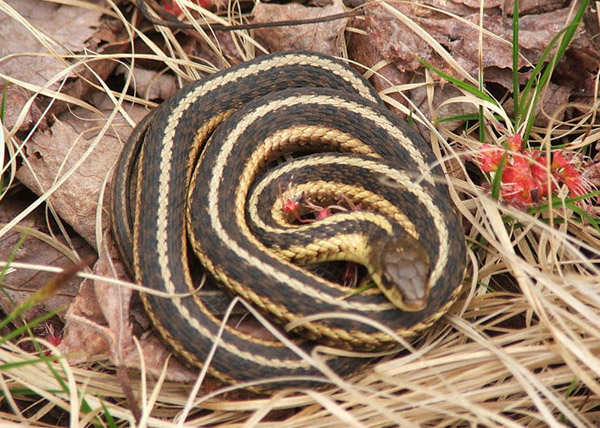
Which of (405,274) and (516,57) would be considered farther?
(516,57)

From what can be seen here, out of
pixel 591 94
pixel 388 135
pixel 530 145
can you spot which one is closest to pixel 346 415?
pixel 388 135

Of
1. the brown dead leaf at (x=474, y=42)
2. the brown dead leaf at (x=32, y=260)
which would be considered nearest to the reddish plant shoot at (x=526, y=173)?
the brown dead leaf at (x=474, y=42)

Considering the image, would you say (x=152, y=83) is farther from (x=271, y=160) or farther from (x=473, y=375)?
(x=473, y=375)

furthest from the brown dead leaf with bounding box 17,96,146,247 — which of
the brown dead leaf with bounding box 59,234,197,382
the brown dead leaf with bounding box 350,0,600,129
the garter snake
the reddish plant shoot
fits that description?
the reddish plant shoot

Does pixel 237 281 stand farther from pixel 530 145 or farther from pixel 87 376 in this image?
pixel 530 145

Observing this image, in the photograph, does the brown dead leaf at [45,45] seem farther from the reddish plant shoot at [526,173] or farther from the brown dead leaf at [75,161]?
the reddish plant shoot at [526,173]

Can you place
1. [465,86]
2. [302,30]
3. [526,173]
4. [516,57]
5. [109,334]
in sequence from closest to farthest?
1. [109,334]
2. [526,173]
3. [516,57]
4. [465,86]
5. [302,30]

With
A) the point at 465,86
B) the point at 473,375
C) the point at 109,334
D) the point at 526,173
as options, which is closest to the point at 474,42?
the point at 465,86
